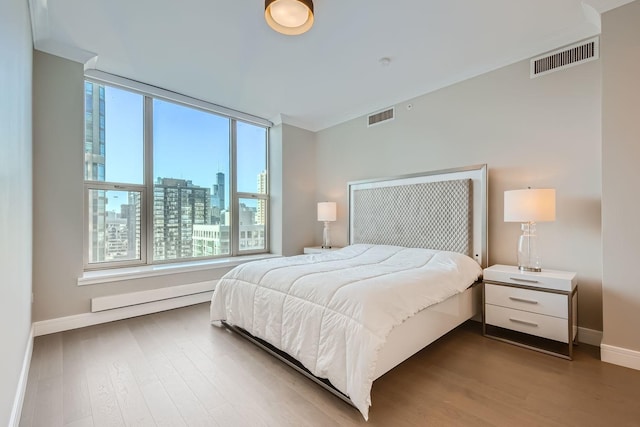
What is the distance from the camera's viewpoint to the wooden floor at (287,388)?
5.00ft

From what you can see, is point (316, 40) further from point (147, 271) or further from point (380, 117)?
point (147, 271)

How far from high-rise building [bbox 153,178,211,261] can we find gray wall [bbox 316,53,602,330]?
2.88 meters

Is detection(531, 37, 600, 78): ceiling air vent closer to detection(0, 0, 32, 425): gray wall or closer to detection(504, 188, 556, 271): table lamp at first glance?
detection(504, 188, 556, 271): table lamp

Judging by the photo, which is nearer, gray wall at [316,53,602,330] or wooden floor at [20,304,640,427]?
wooden floor at [20,304,640,427]

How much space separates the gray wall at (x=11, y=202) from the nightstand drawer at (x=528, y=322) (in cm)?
330

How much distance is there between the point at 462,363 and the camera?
2.11 meters

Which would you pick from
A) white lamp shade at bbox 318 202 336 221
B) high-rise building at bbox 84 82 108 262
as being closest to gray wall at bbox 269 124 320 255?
white lamp shade at bbox 318 202 336 221

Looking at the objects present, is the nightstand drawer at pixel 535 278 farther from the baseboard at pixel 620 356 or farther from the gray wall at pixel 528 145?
the baseboard at pixel 620 356

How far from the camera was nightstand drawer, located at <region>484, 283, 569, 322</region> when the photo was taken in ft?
7.11

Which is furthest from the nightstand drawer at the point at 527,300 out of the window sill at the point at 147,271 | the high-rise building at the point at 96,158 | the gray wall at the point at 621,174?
the high-rise building at the point at 96,158

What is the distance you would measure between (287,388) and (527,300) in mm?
2098

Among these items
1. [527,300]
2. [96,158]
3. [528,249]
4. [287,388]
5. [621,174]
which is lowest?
[287,388]

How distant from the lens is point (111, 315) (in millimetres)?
2977

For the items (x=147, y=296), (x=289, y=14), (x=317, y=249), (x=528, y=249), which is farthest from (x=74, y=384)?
(x=528, y=249)
